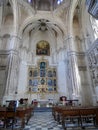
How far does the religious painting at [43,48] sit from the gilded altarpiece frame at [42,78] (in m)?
1.72

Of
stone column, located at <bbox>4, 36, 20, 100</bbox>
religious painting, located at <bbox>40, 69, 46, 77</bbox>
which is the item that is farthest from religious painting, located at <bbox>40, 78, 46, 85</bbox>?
stone column, located at <bbox>4, 36, 20, 100</bbox>

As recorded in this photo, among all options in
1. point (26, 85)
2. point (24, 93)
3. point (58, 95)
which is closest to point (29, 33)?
point (26, 85)

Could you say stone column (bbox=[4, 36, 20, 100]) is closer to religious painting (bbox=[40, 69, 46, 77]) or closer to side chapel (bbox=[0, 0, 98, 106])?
side chapel (bbox=[0, 0, 98, 106])

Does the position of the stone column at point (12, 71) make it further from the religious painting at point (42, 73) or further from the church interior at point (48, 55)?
the religious painting at point (42, 73)

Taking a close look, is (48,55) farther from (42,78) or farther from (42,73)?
(42,78)

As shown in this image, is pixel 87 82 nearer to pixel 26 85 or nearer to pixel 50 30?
pixel 26 85

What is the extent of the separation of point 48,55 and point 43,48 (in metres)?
1.65

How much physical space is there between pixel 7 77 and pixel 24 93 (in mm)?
4322

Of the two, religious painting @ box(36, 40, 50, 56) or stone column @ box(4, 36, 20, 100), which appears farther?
religious painting @ box(36, 40, 50, 56)

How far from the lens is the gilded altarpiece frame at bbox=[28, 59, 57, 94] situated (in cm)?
1502

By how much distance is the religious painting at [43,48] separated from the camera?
700 inches

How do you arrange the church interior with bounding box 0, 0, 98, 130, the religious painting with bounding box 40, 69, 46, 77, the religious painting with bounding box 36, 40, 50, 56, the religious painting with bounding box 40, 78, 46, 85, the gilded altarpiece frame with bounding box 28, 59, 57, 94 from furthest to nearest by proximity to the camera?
1. the religious painting with bounding box 36, 40, 50, 56
2. the religious painting with bounding box 40, 69, 46, 77
3. the religious painting with bounding box 40, 78, 46, 85
4. the gilded altarpiece frame with bounding box 28, 59, 57, 94
5. the church interior with bounding box 0, 0, 98, 130

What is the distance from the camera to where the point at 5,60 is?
12.4 m

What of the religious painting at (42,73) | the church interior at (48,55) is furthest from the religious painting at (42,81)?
the religious painting at (42,73)
